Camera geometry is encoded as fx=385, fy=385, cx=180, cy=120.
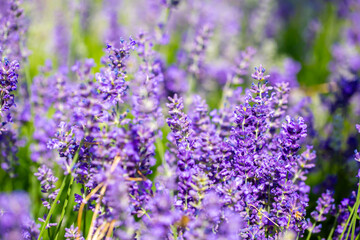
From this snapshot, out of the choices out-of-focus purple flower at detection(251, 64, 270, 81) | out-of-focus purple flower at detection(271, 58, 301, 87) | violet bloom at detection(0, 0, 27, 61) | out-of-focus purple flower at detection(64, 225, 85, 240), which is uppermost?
out-of-focus purple flower at detection(271, 58, 301, 87)

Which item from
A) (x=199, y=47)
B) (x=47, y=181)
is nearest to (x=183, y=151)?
(x=47, y=181)

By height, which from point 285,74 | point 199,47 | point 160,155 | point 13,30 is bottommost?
point 160,155

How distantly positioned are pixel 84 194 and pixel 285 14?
603cm

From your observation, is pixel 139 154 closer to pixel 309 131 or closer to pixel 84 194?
pixel 84 194

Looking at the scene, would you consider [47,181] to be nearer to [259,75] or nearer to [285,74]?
[259,75]

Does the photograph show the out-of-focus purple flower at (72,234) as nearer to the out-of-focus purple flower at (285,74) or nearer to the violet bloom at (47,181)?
the violet bloom at (47,181)

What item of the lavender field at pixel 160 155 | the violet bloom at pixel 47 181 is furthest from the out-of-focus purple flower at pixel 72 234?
the violet bloom at pixel 47 181

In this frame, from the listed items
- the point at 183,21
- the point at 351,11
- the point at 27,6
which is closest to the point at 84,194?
the point at 27,6

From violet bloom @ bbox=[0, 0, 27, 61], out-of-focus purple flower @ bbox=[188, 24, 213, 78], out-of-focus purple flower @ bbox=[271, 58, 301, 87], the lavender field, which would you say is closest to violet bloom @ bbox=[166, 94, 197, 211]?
the lavender field

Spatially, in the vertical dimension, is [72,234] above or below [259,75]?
below

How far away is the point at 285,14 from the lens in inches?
260

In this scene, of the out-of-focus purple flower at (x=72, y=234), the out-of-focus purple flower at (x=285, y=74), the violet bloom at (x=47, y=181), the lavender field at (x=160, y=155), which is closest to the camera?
the lavender field at (x=160, y=155)

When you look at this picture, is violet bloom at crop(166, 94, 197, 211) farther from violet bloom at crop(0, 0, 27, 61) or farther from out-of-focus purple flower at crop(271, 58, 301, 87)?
out-of-focus purple flower at crop(271, 58, 301, 87)

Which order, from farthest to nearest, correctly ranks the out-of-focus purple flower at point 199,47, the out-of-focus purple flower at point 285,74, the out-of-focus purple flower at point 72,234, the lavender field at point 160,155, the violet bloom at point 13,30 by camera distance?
the out-of-focus purple flower at point 285,74
the out-of-focus purple flower at point 199,47
the violet bloom at point 13,30
the out-of-focus purple flower at point 72,234
the lavender field at point 160,155
